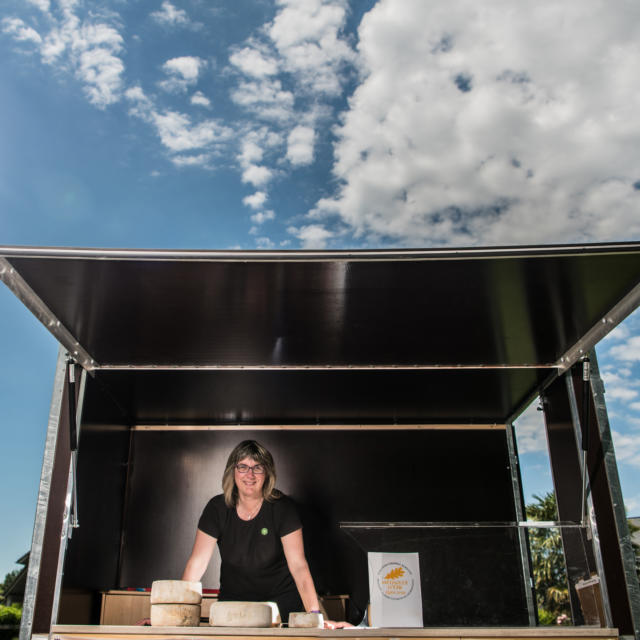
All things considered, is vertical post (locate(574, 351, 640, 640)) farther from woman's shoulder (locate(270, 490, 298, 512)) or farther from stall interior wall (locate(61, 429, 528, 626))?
stall interior wall (locate(61, 429, 528, 626))

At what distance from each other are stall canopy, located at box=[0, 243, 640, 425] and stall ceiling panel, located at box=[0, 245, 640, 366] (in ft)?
0.03

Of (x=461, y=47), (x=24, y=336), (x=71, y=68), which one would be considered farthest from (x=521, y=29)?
(x=24, y=336)

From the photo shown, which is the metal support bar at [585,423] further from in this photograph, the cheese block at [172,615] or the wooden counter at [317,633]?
the cheese block at [172,615]

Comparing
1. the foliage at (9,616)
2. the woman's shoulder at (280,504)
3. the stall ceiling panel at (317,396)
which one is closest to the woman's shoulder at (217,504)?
the woman's shoulder at (280,504)

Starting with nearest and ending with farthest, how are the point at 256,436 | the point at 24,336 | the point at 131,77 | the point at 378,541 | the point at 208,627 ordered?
the point at 208,627
the point at 378,541
the point at 256,436
the point at 131,77
the point at 24,336

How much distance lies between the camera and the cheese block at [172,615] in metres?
2.23

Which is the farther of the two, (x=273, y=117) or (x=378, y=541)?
(x=273, y=117)

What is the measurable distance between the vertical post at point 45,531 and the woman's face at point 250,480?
98cm

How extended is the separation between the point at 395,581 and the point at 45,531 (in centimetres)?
181

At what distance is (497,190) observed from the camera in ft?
57.4

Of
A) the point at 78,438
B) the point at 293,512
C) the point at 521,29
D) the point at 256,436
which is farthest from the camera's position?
the point at 521,29

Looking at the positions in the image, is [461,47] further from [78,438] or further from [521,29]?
[78,438]

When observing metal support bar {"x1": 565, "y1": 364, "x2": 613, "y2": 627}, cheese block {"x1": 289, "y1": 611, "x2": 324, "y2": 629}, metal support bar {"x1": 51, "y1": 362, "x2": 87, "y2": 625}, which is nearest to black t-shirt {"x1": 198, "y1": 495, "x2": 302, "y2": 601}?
metal support bar {"x1": 51, "y1": 362, "x2": 87, "y2": 625}

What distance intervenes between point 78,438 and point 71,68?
26.1m
